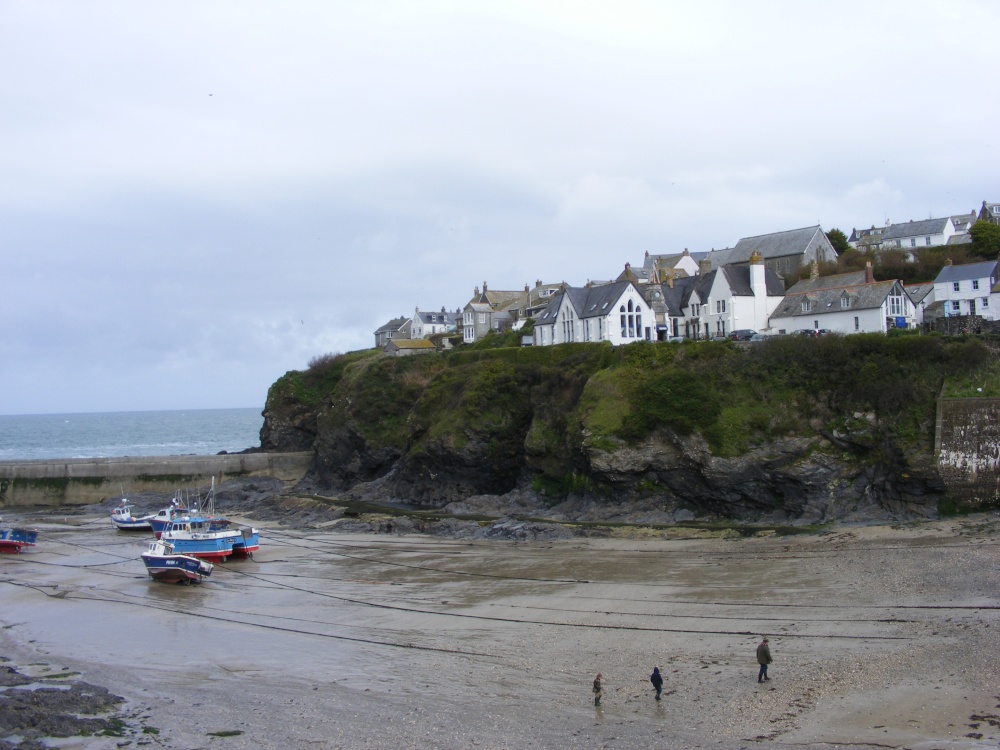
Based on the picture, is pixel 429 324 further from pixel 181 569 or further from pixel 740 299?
pixel 181 569

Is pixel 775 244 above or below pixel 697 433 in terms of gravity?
above

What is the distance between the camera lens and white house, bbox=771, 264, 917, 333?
48.0 metres

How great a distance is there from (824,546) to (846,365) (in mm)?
11606

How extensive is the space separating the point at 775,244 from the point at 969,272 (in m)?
19.4

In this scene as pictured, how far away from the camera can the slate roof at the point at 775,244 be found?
65.2m

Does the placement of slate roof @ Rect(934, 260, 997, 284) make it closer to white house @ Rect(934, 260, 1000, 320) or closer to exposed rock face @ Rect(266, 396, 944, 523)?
white house @ Rect(934, 260, 1000, 320)

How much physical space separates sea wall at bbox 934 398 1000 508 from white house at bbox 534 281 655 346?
21.3 metres

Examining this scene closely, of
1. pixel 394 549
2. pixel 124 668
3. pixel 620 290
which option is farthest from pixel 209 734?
pixel 620 290

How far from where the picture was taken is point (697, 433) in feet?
129

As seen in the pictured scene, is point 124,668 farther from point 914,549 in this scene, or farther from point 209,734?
point 914,549

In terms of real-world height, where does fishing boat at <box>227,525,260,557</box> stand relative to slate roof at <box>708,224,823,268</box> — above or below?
below

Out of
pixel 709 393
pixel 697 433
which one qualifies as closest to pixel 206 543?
pixel 697 433

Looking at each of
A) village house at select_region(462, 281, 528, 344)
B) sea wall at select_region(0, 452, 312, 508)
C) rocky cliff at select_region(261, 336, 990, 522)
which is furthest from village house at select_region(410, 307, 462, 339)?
rocky cliff at select_region(261, 336, 990, 522)

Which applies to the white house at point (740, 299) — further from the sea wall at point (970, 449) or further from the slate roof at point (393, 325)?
Result: the slate roof at point (393, 325)
